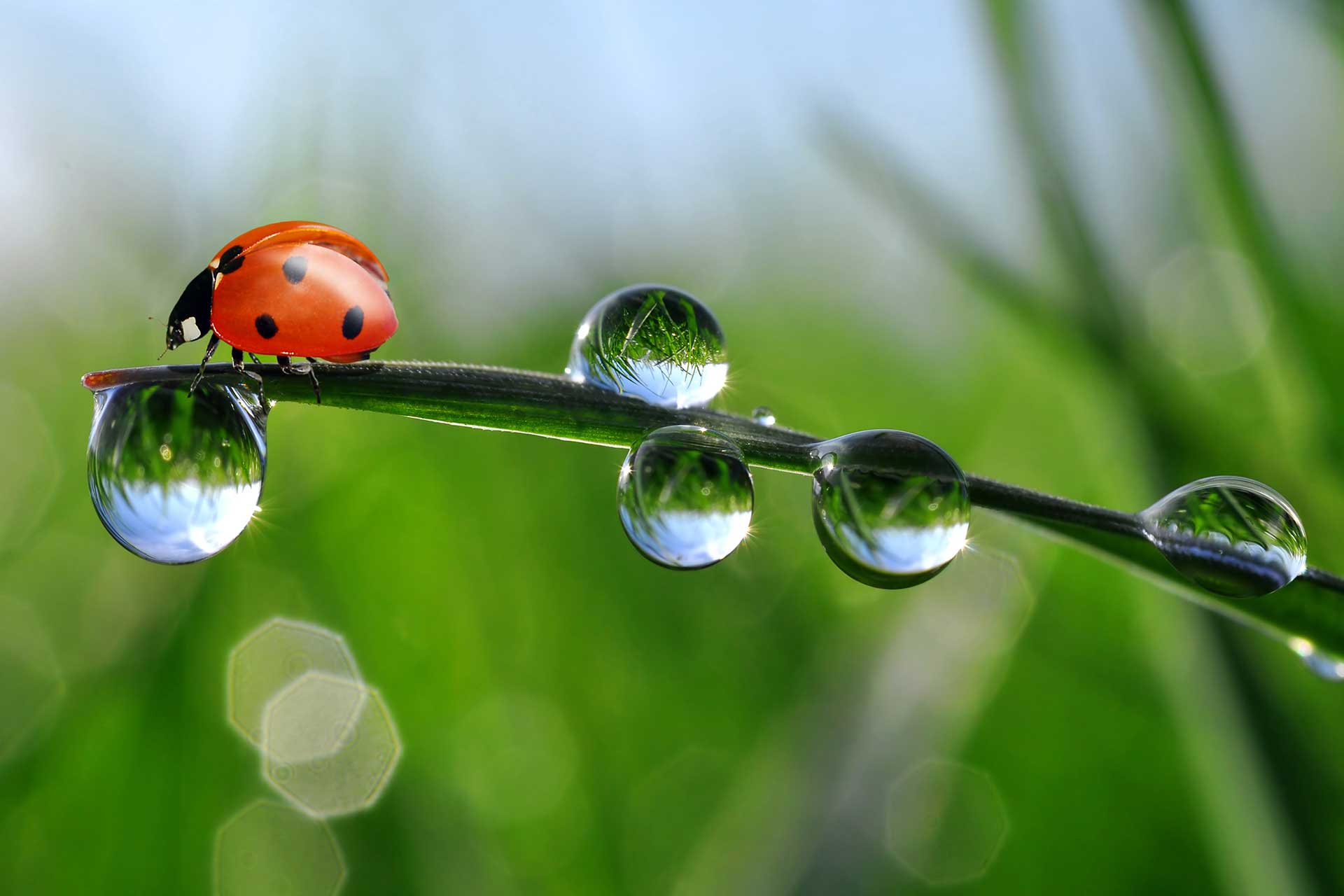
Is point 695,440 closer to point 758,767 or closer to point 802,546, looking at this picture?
point 758,767

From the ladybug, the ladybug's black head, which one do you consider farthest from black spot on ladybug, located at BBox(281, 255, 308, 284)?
the ladybug's black head

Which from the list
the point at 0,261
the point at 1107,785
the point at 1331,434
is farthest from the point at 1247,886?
the point at 0,261

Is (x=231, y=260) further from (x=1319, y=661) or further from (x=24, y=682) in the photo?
(x=1319, y=661)

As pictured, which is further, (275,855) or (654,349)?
(275,855)

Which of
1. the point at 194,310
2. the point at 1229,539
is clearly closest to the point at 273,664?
the point at 194,310

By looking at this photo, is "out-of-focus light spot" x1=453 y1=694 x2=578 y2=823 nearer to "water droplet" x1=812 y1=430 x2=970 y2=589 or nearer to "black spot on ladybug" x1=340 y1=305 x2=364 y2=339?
"black spot on ladybug" x1=340 y1=305 x2=364 y2=339

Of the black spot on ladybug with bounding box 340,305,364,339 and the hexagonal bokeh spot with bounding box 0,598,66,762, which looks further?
the hexagonal bokeh spot with bounding box 0,598,66,762
